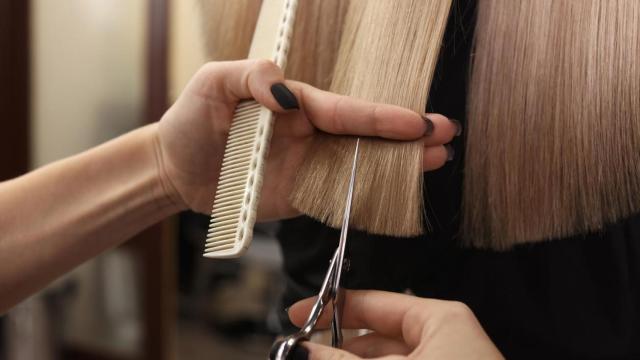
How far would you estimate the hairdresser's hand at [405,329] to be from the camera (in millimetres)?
349

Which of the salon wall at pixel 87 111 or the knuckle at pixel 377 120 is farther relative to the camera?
the salon wall at pixel 87 111

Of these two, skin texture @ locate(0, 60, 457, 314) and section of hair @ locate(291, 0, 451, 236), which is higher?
section of hair @ locate(291, 0, 451, 236)

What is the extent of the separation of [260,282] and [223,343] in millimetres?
237

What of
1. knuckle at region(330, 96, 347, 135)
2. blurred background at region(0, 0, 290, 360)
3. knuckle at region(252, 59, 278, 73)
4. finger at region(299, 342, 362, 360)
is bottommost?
blurred background at region(0, 0, 290, 360)

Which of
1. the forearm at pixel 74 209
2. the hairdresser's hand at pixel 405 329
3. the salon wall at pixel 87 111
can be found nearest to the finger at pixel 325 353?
the hairdresser's hand at pixel 405 329

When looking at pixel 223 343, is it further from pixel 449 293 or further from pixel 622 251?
pixel 622 251

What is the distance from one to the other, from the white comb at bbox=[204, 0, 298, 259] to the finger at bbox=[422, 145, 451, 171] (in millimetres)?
129

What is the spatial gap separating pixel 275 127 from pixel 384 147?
0.11 meters

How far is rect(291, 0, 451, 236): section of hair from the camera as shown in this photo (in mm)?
458

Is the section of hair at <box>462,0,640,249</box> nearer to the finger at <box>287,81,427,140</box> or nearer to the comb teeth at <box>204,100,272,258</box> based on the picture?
the finger at <box>287,81,427,140</box>

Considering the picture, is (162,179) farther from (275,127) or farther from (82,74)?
(82,74)

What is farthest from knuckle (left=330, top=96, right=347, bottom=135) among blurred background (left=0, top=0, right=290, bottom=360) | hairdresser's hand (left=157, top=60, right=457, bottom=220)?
blurred background (left=0, top=0, right=290, bottom=360)

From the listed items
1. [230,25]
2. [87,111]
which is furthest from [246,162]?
[87,111]

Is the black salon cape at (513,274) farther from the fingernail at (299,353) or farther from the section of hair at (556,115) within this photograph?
the fingernail at (299,353)
